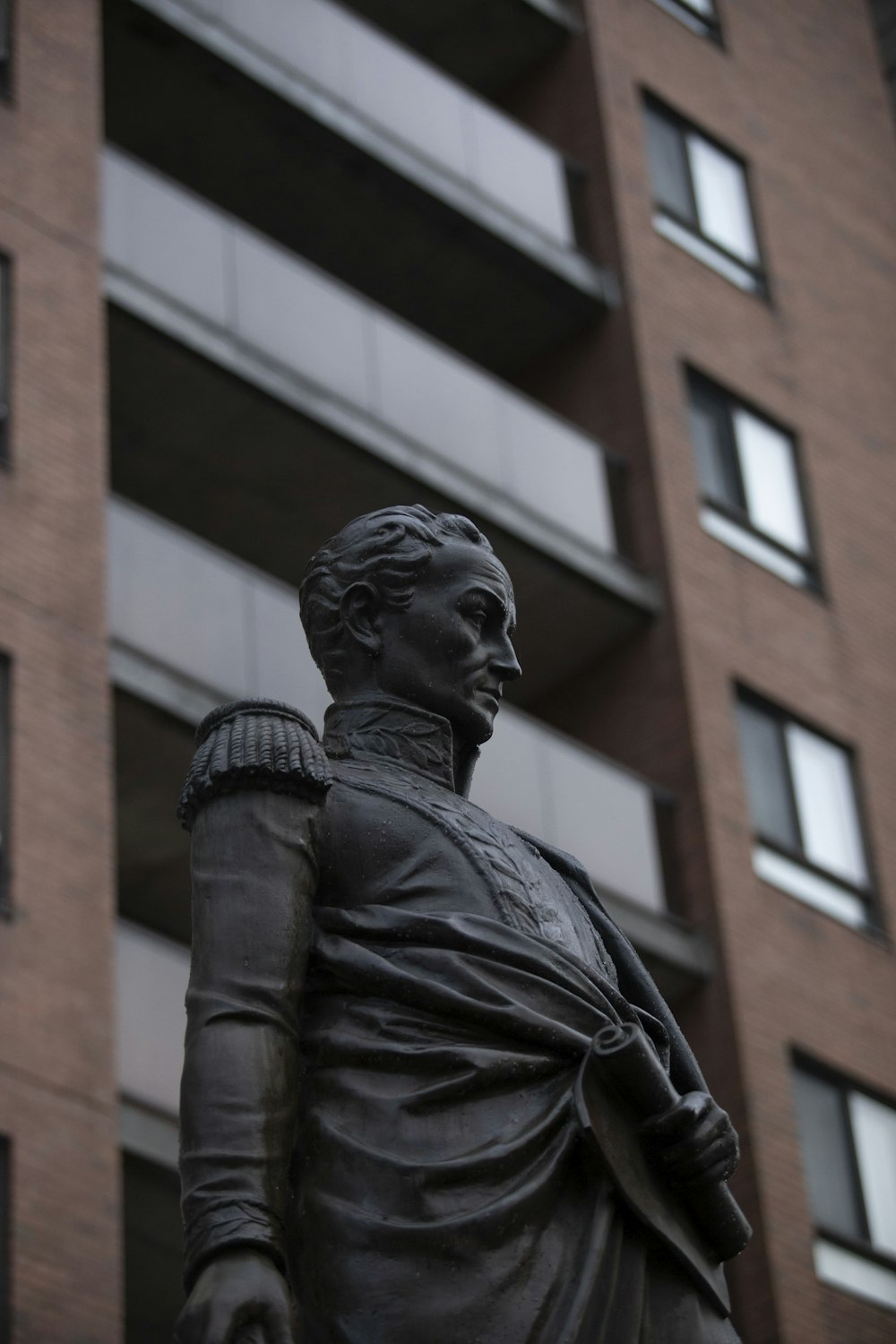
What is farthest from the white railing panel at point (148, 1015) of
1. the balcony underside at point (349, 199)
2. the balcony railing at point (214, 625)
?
the balcony underside at point (349, 199)

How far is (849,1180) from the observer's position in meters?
22.6

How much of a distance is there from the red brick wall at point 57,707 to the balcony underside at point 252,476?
108cm

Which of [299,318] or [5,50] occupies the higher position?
[5,50]

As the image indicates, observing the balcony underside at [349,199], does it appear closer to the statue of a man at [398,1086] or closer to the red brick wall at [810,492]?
the red brick wall at [810,492]

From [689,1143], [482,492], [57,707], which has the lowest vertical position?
[689,1143]

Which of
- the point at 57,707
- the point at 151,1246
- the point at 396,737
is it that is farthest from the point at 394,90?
the point at 396,737

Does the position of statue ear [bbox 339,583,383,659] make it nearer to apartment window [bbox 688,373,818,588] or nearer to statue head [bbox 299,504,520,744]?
statue head [bbox 299,504,520,744]

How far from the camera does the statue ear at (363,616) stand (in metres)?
5.46

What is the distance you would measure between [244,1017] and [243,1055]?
0.25ft

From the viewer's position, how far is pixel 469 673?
545cm

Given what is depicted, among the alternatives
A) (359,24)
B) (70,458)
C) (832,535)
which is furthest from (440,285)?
(70,458)

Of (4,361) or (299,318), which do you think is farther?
(299,318)

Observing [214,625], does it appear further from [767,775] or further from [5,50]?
[767,775]

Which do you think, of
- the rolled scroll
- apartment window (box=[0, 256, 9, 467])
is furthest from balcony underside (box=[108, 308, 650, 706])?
the rolled scroll
